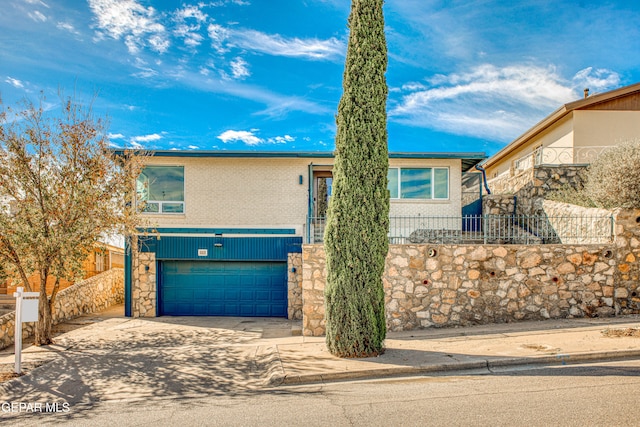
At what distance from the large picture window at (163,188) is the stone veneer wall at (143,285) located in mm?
1763

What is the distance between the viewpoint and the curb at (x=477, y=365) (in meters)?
7.27

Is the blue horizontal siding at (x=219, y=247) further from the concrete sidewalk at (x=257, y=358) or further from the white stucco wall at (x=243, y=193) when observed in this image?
the concrete sidewalk at (x=257, y=358)

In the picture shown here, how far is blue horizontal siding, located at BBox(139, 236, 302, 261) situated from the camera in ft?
52.5

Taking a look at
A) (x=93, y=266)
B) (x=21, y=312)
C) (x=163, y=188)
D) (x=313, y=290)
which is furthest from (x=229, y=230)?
(x=21, y=312)

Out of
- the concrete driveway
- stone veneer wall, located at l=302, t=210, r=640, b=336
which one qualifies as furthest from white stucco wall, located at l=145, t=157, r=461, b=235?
stone veneer wall, located at l=302, t=210, r=640, b=336

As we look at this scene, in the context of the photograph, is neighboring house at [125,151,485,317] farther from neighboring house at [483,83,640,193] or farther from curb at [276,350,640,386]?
curb at [276,350,640,386]

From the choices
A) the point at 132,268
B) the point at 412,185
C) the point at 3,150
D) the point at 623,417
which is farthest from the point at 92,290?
the point at 623,417

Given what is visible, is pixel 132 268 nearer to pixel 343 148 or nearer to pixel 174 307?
pixel 174 307

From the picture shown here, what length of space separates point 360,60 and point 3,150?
29.0 ft

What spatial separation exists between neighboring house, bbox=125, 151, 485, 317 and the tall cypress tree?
7399 millimetres

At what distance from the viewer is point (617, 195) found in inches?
470

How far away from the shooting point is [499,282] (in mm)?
11070

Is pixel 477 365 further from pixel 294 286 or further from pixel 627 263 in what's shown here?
pixel 294 286

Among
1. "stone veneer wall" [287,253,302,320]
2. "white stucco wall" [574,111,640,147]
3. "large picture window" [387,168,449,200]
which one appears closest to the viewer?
"stone veneer wall" [287,253,302,320]
